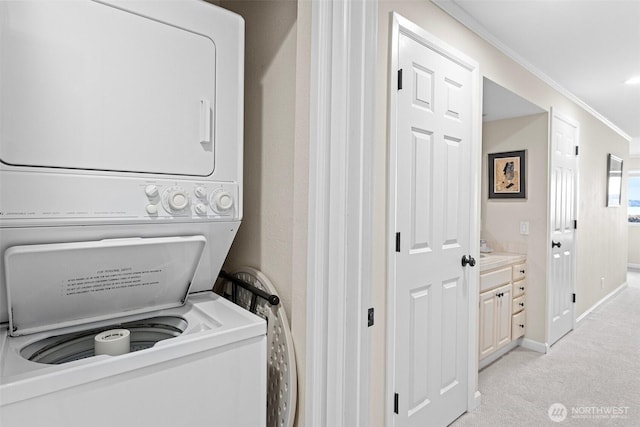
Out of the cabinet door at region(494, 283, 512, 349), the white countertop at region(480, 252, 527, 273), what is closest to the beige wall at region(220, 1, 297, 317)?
the white countertop at region(480, 252, 527, 273)

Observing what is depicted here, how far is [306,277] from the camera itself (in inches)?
43.2

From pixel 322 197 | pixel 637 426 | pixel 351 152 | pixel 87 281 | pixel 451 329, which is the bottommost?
pixel 637 426

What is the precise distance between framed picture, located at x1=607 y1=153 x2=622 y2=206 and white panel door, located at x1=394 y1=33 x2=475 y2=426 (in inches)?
153

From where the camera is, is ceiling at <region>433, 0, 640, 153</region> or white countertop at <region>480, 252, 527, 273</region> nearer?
ceiling at <region>433, 0, 640, 153</region>

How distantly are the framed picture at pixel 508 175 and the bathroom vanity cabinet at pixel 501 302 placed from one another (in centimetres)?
59

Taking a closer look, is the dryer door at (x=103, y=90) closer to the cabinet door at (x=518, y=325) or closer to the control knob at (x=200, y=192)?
the control knob at (x=200, y=192)

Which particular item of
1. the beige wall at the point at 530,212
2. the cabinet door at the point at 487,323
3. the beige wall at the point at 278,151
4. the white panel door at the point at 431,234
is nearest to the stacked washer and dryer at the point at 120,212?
the beige wall at the point at 278,151

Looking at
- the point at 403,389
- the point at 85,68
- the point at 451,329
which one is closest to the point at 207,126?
the point at 85,68

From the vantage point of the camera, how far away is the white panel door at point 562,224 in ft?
10.9

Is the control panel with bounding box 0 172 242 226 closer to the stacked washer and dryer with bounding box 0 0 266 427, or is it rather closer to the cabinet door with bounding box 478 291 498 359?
the stacked washer and dryer with bounding box 0 0 266 427

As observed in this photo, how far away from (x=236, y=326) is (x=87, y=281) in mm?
452

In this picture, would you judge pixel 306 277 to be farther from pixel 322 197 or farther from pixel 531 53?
pixel 531 53

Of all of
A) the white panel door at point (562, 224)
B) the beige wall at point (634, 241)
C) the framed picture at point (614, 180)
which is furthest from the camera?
the beige wall at point (634, 241)

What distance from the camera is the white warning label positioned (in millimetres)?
1053
